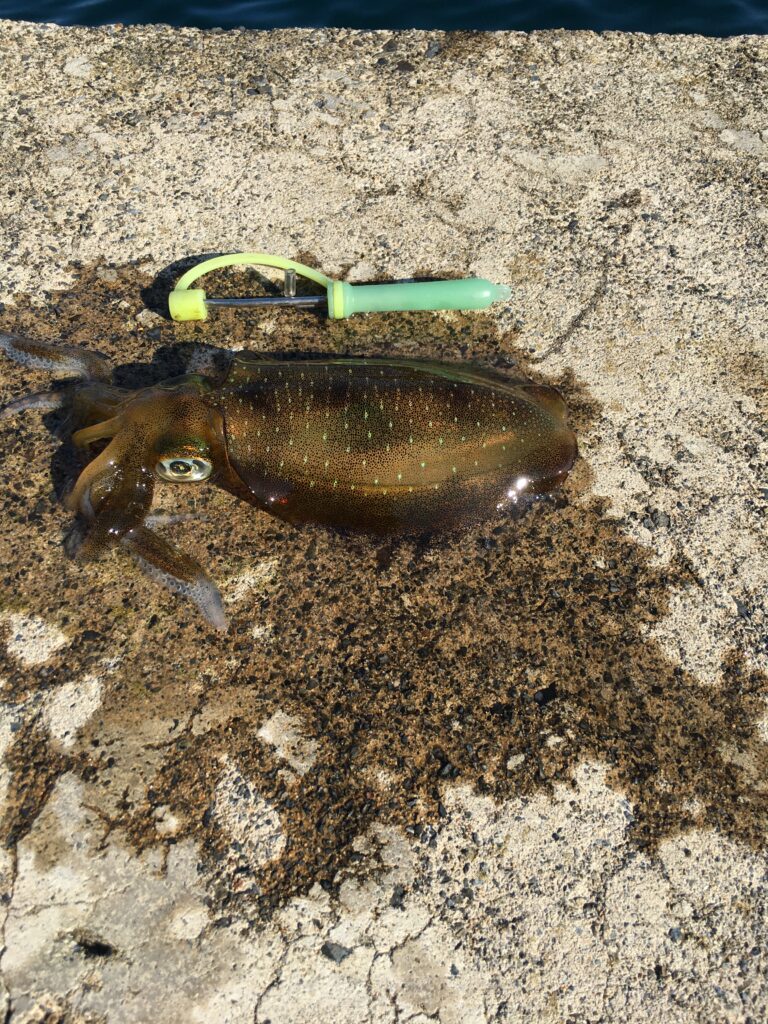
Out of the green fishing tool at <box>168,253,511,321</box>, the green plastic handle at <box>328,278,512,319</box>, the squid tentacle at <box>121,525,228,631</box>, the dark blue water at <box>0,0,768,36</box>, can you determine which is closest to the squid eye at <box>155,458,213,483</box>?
the squid tentacle at <box>121,525,228,631</box>

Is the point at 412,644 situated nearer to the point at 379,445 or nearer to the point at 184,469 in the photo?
the point at 379,445

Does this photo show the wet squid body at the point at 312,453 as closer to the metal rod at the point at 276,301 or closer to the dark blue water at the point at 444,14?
the metal rod at the point at 276,301

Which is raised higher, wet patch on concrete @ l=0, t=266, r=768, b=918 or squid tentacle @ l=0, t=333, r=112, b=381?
squid tentacle @ l=0, t=333, r=112, b=381

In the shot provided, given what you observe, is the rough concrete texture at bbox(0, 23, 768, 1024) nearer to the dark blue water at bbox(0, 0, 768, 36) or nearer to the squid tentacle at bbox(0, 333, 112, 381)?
the squid tentacle at bbox(0, 333, 112, 381)

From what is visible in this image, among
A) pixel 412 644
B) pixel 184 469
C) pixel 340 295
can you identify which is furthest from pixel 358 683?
pixel 340 295

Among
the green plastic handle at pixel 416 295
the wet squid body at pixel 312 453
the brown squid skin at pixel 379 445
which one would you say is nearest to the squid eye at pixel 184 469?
the wet squid body at pixel 312 453
